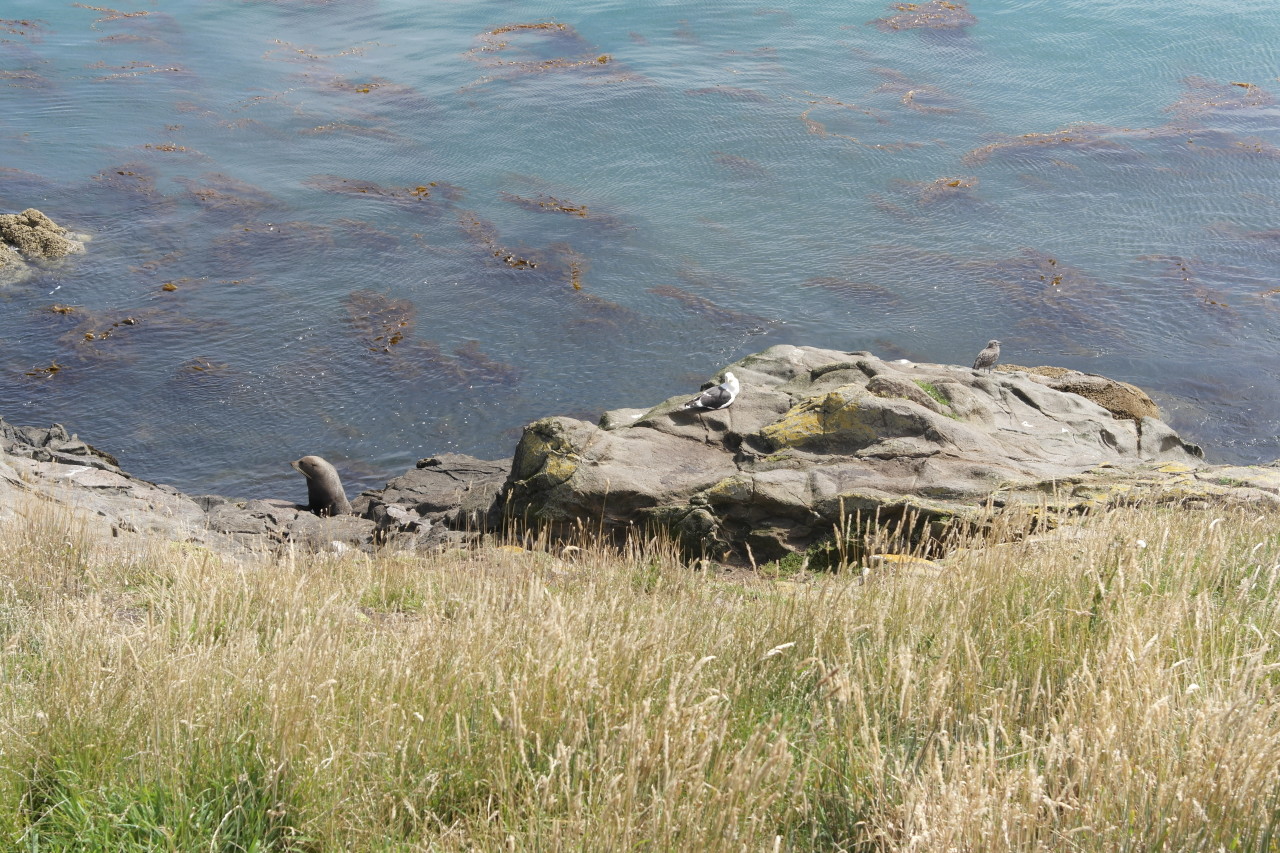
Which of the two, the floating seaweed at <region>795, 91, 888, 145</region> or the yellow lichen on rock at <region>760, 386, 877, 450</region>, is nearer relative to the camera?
the yellow lichen on rock at <region>760, 386, 877, 450</region>

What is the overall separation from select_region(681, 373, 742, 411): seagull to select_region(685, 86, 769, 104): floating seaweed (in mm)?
21542

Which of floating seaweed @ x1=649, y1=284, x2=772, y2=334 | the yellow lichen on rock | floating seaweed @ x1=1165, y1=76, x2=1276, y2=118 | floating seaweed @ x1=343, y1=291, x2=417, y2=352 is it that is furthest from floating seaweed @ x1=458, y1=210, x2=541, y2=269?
floating seaweed @ x1=1165, y1=76, x2=1276, y2=118

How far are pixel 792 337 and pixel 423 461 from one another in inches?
306

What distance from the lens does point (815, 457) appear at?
10891 millimetres

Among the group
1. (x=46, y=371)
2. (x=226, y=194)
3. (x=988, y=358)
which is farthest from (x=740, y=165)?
(x=46, y=371)

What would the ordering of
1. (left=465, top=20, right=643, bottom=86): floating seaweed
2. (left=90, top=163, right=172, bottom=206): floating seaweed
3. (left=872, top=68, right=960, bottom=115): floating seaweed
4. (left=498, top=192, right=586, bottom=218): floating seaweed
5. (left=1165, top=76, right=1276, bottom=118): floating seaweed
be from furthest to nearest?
(left=465, top=20, right=643, bottom=86): floating seaweed, (left=1165, top=76, right=1276, bottom=118): floating seaweed, (left=872, top=68, right=960, bottom=115): floating seaweed, (left=90, top=163, right=172, bottom=206): floating seaweed, (left=498, top=192, right=586, bottom=218): floating seaweed

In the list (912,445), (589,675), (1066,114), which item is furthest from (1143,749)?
(1066,114)

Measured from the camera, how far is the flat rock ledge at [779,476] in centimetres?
985

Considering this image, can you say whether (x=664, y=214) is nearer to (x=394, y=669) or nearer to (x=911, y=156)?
(x=911, y=156)

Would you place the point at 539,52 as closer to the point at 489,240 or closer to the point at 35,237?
the point at 489,240

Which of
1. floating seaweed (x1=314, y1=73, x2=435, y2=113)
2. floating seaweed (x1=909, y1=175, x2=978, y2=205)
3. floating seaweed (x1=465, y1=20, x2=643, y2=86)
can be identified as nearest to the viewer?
floating seaweed (x1=909, y1=175, x2=978, y2=205)

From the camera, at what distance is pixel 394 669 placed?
4285 mm

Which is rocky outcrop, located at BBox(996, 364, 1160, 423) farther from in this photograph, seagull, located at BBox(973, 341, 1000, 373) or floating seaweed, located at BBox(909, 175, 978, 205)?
floating seaweed, located at BBox(909, 175, 978, 205)

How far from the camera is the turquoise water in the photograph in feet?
59.9
